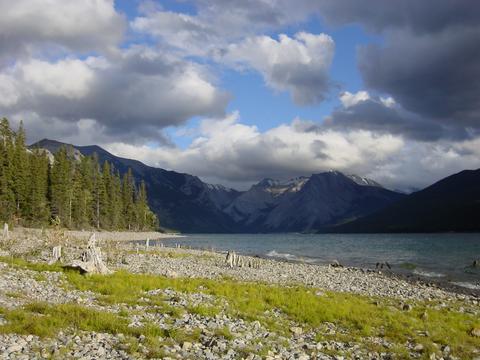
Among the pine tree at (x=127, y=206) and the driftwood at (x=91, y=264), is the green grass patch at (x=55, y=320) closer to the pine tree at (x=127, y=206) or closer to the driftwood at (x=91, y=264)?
the driftwood at (x=91, y=264)

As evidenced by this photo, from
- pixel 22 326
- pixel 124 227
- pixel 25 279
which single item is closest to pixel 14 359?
pixel 22 326

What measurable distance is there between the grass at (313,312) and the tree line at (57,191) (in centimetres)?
5100

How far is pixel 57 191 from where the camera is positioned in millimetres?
116625

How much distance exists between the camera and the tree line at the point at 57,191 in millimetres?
100625

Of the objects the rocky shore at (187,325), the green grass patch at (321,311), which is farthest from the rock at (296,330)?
the green grass patch at (321,311)

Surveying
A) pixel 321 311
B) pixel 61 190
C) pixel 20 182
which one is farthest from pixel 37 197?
pixel 321 311

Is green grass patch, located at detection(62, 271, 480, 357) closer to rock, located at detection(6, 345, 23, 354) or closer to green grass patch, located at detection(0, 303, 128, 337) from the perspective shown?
green grass patch, located at detection(0, 303, 128, 337)

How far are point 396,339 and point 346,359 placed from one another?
4268 millimetres

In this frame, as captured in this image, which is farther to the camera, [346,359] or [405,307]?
[405,307]

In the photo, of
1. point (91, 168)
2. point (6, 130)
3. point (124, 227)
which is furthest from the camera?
point (124, 227)

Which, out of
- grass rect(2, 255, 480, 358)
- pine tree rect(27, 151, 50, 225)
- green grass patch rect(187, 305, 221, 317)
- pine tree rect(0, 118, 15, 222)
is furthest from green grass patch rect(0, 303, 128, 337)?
pine tree rect(27, 151, 50, 225)

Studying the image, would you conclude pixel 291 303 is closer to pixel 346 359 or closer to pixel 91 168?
pixel 346 359

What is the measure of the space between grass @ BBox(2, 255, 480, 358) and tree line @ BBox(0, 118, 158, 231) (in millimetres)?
50999

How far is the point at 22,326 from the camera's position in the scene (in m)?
14.2
